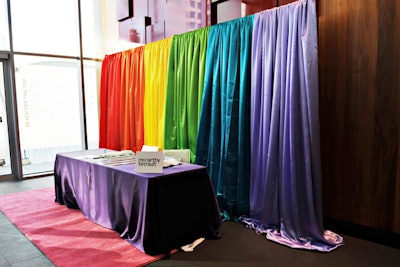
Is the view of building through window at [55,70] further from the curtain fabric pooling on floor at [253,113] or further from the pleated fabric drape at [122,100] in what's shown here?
the curtain fabric pooling on floor at [253,113]

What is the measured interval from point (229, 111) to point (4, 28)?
3841 mm

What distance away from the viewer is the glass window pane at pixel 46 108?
504 centimetres

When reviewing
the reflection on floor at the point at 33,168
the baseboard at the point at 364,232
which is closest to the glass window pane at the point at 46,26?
the reflection on floor at the point at 33,168

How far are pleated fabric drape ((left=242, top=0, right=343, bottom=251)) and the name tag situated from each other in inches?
38.6

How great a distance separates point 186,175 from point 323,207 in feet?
4.36

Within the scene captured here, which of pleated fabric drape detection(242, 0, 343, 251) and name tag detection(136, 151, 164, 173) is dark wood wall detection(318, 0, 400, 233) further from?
name tag detection(136, 151, 164, 173)

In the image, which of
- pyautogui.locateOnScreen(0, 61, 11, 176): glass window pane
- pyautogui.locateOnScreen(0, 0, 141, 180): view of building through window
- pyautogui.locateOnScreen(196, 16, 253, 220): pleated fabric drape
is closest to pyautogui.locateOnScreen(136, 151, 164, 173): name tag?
pyautogui.locateOnScreen(196, 16, 253, 220): pleated fabric drape

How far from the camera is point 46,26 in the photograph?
5066 mm

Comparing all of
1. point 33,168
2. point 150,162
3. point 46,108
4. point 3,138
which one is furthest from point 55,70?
point 150,162

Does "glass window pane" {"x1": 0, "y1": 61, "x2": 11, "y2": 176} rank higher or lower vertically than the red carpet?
higher

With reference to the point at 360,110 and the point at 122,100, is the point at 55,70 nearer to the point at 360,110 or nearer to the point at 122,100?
the point at 122,100

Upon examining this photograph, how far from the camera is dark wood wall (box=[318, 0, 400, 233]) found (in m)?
2.34

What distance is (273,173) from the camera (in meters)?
2.73

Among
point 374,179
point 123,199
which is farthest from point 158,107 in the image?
point 374,179
